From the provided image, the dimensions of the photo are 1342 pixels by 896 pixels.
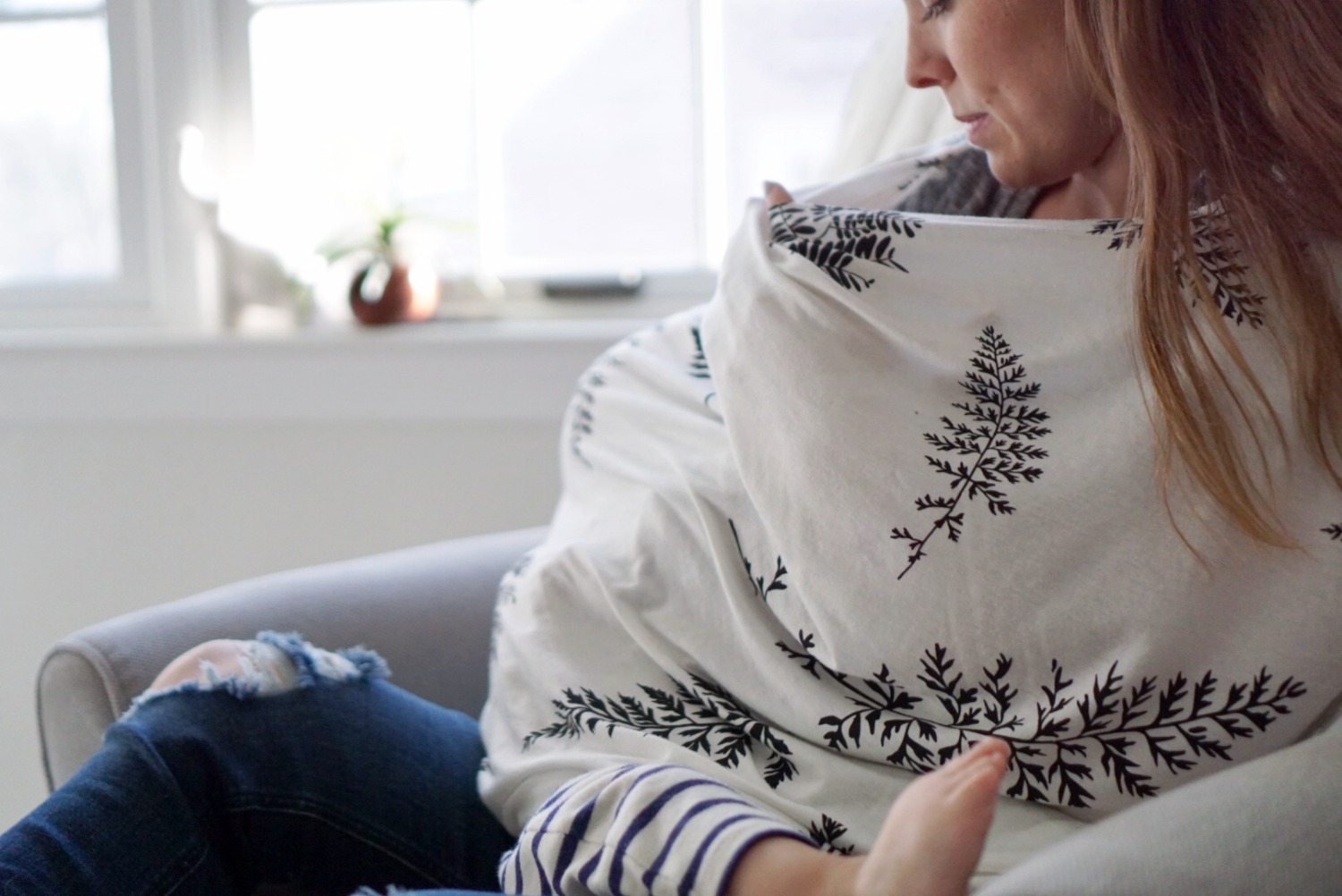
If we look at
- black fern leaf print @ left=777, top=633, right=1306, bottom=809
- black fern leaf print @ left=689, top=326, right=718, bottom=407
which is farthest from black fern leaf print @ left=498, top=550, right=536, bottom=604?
black fern leaf print @ left=777, top=633, right=1306, bottom=809

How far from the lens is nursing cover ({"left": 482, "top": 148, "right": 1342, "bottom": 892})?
2.46 ft

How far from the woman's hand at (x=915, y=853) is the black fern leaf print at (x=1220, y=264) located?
12.1 inches

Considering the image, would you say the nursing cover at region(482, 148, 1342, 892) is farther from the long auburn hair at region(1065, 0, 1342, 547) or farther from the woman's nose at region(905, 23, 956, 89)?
the woman's nose at region(905, 23, 956, 89)

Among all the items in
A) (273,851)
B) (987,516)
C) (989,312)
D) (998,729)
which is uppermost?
(989,312)

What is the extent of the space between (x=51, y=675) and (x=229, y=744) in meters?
0.20

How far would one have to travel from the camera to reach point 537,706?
3.09 ft

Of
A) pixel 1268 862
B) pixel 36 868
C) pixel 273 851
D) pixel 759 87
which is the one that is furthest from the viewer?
pixel 759 87

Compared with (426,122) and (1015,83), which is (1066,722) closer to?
(1015,83)

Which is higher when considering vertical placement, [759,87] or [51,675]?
[759,87]

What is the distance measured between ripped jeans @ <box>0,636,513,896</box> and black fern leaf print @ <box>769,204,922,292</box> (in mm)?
445

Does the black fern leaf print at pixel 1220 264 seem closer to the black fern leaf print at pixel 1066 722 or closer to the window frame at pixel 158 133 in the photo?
the black fern leaf print at pixel 1066 722

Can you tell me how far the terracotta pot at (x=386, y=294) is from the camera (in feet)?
6.05

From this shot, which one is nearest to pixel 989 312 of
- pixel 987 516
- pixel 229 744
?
pixel 987 516

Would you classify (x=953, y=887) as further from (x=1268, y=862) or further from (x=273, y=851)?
(x=273, y=851)
